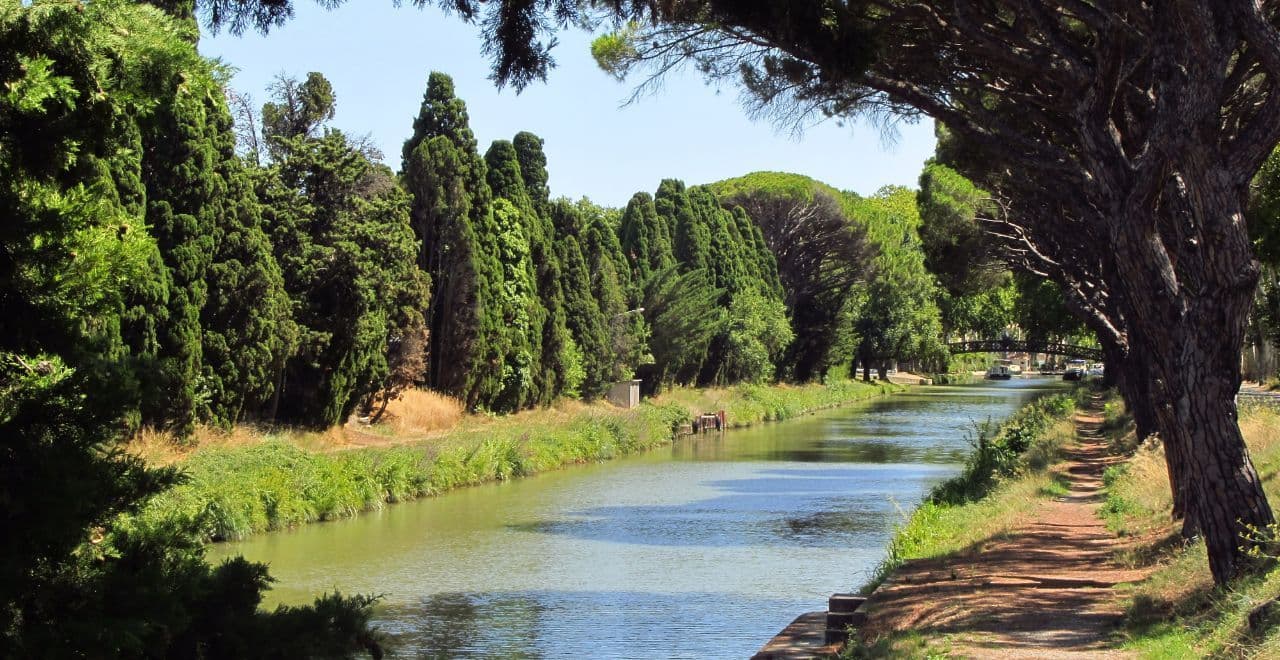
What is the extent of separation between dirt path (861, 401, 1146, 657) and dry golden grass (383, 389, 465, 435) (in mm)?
19141

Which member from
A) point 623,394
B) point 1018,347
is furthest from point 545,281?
point 1018,347

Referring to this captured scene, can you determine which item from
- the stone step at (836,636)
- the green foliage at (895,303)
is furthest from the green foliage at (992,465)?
the green foliage at (895,303)

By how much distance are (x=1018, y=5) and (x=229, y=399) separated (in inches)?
678

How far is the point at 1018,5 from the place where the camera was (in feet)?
36.2

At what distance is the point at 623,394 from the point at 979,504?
27.3m

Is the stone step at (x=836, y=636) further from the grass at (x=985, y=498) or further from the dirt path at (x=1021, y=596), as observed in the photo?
the grass at (x=985, y=498)

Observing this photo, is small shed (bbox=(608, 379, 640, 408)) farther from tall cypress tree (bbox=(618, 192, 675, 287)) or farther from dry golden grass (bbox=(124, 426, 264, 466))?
dry golden grass (bbox=(124, 426, 264, 466))

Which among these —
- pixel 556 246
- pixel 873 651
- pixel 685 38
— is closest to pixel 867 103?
pixel 685 38

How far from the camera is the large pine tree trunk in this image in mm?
9078

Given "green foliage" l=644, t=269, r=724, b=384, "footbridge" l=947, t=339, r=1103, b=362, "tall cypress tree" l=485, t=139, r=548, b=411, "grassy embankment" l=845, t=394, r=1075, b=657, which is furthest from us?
"footbridge" l=947, t=339, r=1103, b=362

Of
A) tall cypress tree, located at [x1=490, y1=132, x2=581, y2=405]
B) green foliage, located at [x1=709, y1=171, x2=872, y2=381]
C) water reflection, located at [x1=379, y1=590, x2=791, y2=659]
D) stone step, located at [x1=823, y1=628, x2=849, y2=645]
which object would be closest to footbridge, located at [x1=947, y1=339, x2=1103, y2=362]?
green foliage, located at [x1=709, y1=171, x2=872, y2=381]

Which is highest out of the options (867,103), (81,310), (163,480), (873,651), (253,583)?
(867,103)

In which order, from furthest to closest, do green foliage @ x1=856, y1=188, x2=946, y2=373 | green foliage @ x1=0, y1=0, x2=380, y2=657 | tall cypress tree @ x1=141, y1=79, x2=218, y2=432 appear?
green foliage @ x1=856, y1=188, x2=946, y2=373, tall cypress tree @ x1=141, y1=79, x2=218, y2=432, green foliage @ x1=0, y1=0, x2=380, y2=657

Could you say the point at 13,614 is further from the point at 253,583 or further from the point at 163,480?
the point at 253,583
